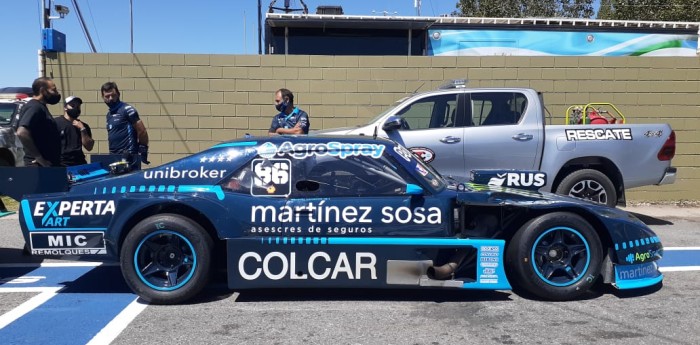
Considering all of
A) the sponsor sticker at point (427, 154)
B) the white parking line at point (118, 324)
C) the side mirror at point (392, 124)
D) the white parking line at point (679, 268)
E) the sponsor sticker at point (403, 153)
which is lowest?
the white parking line at point (679, 268)

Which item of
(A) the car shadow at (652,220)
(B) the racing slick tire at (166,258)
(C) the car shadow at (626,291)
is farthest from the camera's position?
(A) the car shadow at (652,220)

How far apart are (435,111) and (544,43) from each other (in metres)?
8.84

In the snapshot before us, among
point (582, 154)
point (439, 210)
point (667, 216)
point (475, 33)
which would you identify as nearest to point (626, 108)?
point (667, 216)

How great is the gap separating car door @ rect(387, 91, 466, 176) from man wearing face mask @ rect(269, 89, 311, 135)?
112cm

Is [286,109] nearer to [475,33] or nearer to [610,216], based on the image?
[610,216]

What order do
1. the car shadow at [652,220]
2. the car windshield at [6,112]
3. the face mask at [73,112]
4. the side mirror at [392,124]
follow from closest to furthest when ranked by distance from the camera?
the face mask at [73,112]
the side mirror at [392,124]
the car shadow at [652,220]
the car windshield at [6,112]

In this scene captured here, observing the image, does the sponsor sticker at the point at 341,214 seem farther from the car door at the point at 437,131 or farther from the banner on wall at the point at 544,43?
the banner on wall at the point at 544,43

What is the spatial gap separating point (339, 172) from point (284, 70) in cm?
571

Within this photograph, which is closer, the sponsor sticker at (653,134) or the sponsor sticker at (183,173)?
the sponsor sticker at (183,173)

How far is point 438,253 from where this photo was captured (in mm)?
4609

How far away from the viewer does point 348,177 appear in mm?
4754

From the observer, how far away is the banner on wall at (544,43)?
594 inches

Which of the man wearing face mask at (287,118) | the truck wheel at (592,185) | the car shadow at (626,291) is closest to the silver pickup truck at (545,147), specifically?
the truck wheel at (592,185)

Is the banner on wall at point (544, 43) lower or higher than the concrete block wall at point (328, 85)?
higher
